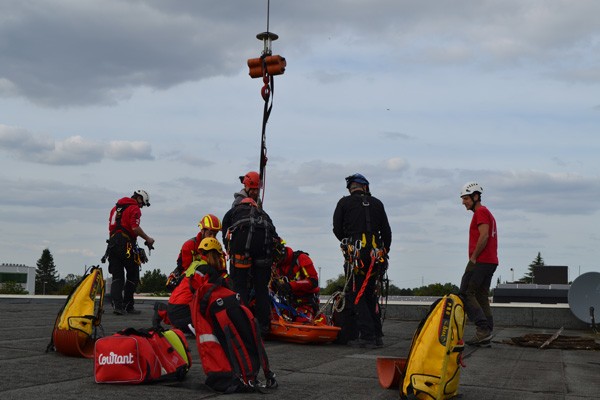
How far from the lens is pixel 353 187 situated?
1058cm

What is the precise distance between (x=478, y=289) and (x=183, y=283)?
3.96m

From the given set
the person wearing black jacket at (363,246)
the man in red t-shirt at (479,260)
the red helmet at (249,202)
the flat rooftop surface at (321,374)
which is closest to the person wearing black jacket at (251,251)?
the red helmet at (249,202)

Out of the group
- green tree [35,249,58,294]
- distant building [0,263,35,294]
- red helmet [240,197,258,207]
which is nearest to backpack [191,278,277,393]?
A: red helmet [240,197,258,207]

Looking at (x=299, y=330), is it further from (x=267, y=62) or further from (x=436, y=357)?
(x=436, y=357)

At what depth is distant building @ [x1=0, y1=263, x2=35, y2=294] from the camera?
114m

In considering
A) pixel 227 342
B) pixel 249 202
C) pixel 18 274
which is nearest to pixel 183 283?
pixel 249 202

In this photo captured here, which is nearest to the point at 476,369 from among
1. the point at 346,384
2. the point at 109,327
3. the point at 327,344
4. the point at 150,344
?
the point at 346,384

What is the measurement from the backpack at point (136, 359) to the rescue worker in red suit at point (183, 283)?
1.65 metres

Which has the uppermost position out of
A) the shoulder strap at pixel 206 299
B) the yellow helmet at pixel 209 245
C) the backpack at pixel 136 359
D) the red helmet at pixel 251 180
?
the red helmet at pixel 251 180

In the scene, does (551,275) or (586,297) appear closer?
(586,297)

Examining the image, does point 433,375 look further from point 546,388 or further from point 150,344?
point 150,344

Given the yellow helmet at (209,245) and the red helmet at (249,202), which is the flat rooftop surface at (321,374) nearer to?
the yellow helmet at (209,245)

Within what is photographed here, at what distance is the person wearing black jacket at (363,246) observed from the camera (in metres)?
10.2

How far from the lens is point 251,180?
1066 cm
